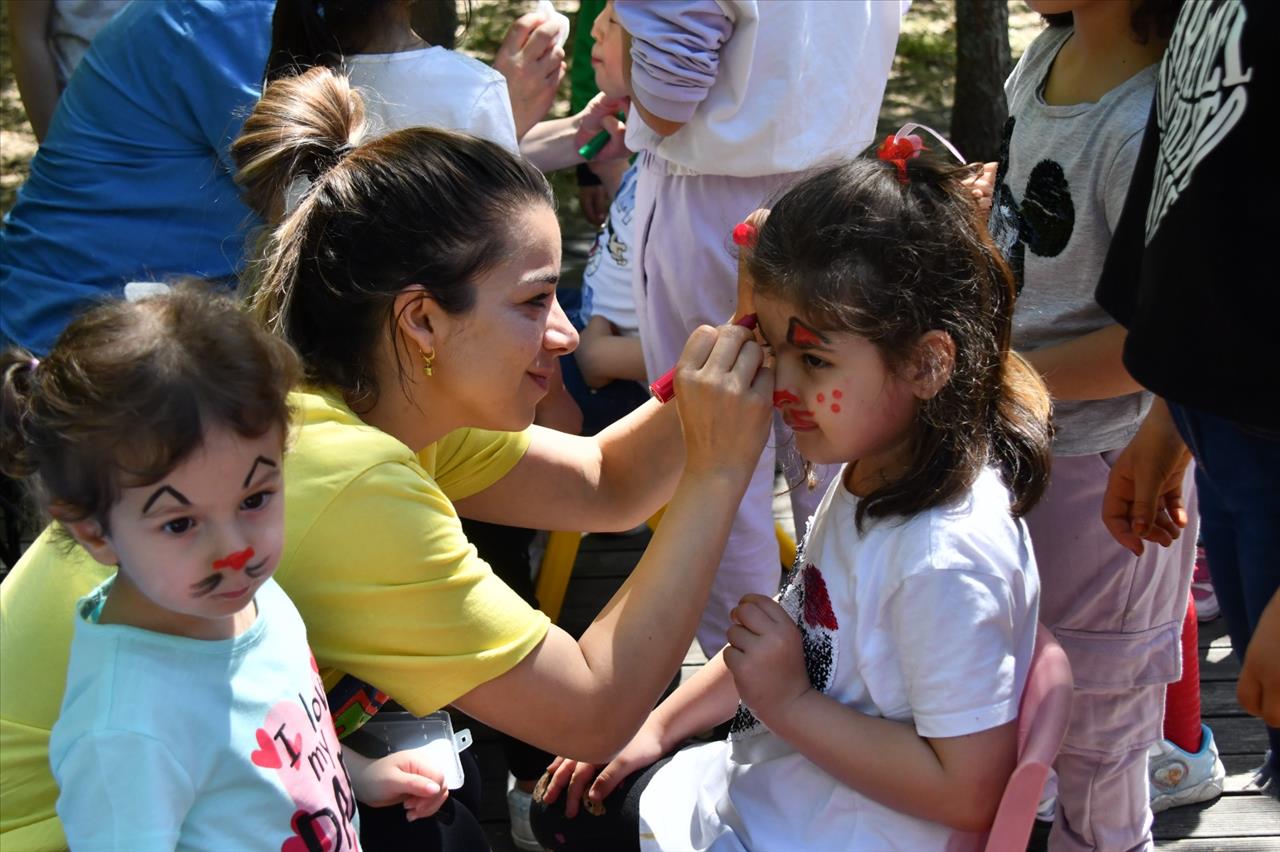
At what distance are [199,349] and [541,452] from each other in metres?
0.83

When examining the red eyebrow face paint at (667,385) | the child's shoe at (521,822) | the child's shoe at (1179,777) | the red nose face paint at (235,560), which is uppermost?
the red nose face paint at (235,560)

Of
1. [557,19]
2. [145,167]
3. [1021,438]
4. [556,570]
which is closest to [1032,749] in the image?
[1021,438]

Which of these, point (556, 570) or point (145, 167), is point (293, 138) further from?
point (556, 570)

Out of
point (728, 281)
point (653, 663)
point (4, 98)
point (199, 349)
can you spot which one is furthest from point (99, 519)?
point (4, 98)

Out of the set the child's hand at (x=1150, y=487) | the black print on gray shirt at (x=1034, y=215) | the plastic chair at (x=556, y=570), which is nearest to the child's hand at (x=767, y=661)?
the child's hand at (x=1150, y=487)

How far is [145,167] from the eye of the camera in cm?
249

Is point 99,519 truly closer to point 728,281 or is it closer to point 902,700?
point 902,700

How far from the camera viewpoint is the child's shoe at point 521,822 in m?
2.42

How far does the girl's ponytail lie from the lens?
154 cm

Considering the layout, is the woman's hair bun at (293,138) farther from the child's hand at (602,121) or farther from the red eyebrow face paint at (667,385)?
the child's hand at (602,121)

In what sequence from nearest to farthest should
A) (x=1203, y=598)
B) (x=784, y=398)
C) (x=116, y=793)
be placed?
(x=116, y=793) → (x=784, y=398) → (x=1203, y=598)

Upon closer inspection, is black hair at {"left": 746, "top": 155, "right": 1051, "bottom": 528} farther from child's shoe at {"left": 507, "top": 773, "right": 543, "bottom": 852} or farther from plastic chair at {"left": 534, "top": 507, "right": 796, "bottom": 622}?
plastic chair at {"left": 534, "top": 507, "right": 796, "bottom": 622}

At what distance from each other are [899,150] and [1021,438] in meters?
0.37

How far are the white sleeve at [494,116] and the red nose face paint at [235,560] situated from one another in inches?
50.0
